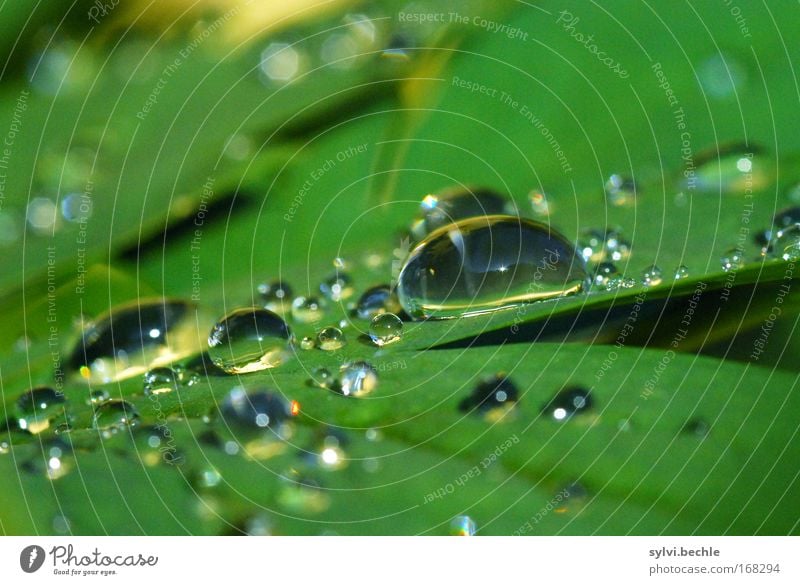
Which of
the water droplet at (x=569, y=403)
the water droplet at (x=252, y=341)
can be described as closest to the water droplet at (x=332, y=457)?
the water droplet at (x=252, y=341)

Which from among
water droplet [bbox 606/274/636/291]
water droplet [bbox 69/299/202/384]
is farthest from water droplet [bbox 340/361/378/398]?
water droplet [bbox 606/274/636/291]

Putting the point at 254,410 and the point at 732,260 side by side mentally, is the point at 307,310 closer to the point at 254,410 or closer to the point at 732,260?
the point at 254,410

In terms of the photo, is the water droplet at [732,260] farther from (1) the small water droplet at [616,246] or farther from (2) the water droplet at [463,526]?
(2) the water droplet at [463,526]

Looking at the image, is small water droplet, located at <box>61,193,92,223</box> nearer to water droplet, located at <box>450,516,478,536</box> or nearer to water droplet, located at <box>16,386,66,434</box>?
water droplet, located at <box>16,386,66,434</box>

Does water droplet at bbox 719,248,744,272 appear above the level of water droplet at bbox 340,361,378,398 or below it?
above

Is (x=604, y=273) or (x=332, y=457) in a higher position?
(x=604, y=273)

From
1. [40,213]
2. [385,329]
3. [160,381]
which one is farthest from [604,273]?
[40,213]
